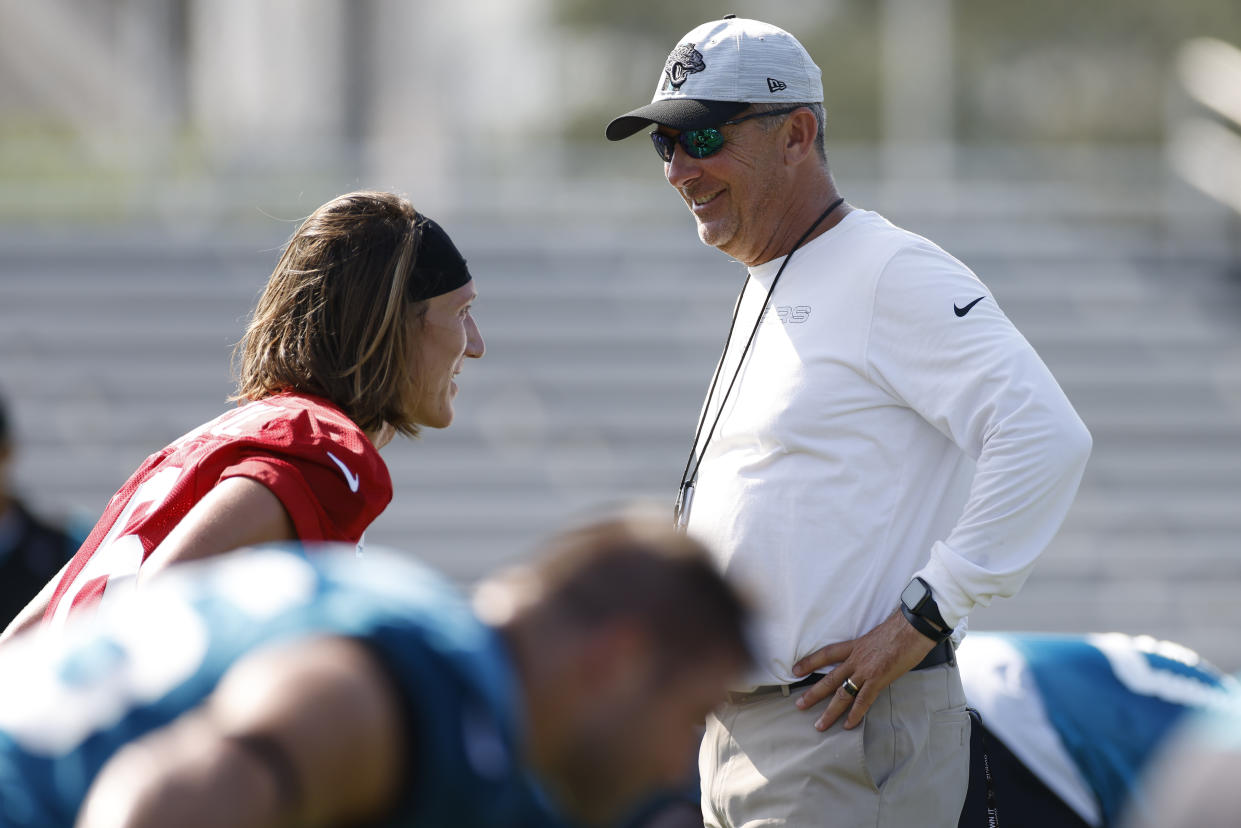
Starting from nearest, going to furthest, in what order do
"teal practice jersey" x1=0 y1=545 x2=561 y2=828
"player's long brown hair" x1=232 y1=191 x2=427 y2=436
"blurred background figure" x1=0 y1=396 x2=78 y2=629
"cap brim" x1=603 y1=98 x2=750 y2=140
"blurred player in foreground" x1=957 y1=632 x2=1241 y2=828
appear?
"teal practice jersey" x1=0 y1=545 x2=561 y2=828 < "player's long brown hair" x1=232 y1=191 x2=427 y2=436 < "cap brim" x1=603 y1=98 x2=750 y2=140 < "blurred player in foreground" x1=957 y1=632 x2=1241 y2=828 < "blurred background figure" x1=0 y1=396 x2=78 y2=629

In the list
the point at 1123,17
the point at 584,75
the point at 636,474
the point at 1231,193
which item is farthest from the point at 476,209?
the point at 1123,17

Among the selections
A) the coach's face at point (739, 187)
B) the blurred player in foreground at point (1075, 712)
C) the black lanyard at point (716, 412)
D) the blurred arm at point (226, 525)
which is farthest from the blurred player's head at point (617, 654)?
the blurred player in foreground at point (1075, 712)

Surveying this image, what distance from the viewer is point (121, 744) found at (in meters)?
1.49

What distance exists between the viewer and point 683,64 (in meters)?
2.85

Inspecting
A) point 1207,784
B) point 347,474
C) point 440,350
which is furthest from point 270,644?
point 440,350

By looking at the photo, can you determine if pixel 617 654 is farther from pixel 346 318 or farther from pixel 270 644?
pixel 346 318

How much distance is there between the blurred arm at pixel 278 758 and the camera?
1296 millimetres

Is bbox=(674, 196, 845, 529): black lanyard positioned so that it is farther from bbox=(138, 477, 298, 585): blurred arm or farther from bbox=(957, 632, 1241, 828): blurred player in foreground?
bbox=(138, 477, 298, 585): blurred arm

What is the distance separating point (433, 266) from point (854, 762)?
3.74 feet

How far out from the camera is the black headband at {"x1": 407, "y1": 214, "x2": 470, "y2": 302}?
2510 millimetres

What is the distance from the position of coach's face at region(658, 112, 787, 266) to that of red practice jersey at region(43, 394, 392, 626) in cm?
95

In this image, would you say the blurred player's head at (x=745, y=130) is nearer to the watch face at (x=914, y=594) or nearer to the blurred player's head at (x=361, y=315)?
the blurred player's head at (x=361, y=315)

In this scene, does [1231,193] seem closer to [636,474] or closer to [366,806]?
[636,474]

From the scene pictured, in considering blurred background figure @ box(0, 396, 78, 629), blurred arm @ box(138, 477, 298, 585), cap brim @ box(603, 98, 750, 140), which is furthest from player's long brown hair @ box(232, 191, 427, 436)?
blurred background figure @ box(0, 396, 78, 629)
